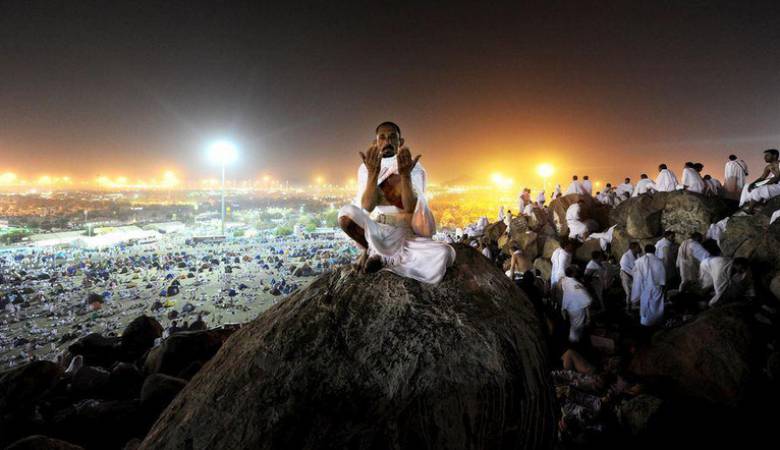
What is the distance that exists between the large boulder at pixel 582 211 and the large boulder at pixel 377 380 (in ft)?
58.8

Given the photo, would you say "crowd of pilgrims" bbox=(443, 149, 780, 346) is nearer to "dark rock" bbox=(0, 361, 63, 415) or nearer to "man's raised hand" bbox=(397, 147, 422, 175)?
"man's raised hand" bbox=(397, 147, 422, 175)

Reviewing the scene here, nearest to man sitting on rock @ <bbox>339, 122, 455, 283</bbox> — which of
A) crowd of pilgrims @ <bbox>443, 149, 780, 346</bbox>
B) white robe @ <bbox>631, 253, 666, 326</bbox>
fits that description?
crowd of pilgrims @ <bbox>443, 149, 780, 346</bbox>

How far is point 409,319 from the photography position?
3.71m

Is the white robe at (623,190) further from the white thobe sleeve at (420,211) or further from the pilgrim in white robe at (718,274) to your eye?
the white thobe sleeve at (420,211)

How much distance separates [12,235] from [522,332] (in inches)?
1944

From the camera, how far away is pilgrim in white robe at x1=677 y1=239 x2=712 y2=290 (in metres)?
10.5

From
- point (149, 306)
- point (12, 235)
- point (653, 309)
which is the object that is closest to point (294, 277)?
point (149, 306)

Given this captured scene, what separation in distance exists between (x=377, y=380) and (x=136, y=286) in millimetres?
25559

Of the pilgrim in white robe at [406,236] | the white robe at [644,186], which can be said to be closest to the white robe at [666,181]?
the white robe at [644,186]

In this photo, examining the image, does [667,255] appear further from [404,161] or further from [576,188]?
[404,161]

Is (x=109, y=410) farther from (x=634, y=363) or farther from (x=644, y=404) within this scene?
(x=634, y=363)

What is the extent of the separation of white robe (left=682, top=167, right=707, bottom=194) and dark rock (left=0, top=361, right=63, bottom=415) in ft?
71.2

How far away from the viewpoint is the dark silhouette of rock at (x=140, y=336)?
10.8 meters

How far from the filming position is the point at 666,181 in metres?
16.9
